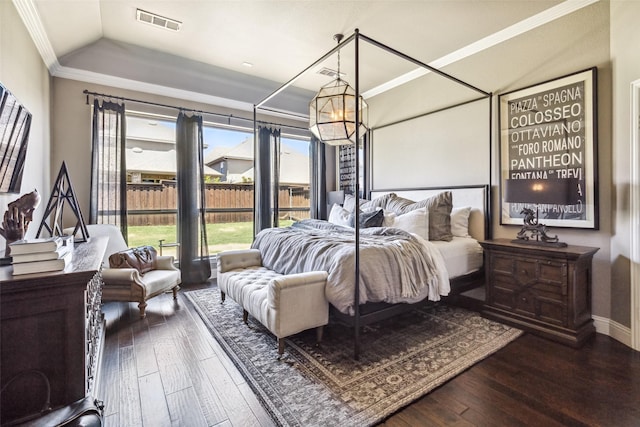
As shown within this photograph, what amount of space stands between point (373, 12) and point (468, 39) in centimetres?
133

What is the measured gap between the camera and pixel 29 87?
8.83 feet

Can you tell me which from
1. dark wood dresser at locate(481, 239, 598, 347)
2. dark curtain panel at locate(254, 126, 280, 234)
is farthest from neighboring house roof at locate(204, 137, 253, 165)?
dark wood dresser at locate(481, 239, 598, 347)

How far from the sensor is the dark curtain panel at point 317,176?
578 centimetres

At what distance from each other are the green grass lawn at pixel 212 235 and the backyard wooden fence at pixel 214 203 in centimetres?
9

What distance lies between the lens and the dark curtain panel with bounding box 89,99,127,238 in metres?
3.84

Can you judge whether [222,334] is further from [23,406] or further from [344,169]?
[344,169]

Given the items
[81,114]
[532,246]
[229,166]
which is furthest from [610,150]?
[81,114]

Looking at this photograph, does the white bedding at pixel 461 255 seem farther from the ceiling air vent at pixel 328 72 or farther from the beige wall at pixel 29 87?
the beige wall at pixel 29 87

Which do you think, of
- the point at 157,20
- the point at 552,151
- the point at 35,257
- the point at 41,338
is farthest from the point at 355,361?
the point at 157,20

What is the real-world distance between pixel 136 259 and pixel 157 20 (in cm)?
267

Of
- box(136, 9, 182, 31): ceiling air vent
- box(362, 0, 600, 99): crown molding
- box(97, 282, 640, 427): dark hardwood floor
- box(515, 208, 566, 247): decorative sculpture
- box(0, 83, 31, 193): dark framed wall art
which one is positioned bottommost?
box(97, 282, 640, 427): dark hardwood floor

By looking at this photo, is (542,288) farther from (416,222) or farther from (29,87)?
(29,87)

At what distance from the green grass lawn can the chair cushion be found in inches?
31.7

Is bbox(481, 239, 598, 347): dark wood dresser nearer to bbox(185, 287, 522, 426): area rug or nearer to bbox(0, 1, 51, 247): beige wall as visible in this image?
bbox(185, 287, 522, 426): area rug
